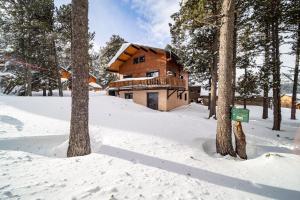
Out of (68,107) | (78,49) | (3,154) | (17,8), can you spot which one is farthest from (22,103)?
(17,8)

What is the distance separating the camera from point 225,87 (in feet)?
25.4

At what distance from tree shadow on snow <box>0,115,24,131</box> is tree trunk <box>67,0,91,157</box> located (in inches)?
213

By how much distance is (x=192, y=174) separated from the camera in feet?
17.9

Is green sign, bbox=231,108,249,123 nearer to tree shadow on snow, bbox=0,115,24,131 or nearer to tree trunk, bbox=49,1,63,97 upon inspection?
tree shadow on snow, bbox=0,115,24,131

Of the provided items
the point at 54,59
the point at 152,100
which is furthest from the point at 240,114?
the point at 54,59

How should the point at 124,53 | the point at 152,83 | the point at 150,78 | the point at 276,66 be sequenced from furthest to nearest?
the point at 124,53 < the point at 150,78 < the point at 152,83 < the point at 276,66

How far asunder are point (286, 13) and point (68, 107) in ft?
60.3

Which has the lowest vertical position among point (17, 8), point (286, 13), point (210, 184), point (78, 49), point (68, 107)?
point (210, 184)

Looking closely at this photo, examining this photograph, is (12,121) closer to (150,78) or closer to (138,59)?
(150,78)

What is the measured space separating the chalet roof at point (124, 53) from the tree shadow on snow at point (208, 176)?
19200mm

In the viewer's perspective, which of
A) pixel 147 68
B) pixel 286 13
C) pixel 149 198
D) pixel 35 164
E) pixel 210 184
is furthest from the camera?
pixel 147 68

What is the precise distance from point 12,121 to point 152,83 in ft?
47.9

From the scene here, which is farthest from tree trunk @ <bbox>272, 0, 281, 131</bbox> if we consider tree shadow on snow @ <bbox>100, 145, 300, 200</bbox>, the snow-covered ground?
tree shadow on snow @ <bbox>100, 145, 300, 200</bbox>

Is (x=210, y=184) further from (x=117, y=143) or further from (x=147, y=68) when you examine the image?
(x=147, y=68)
